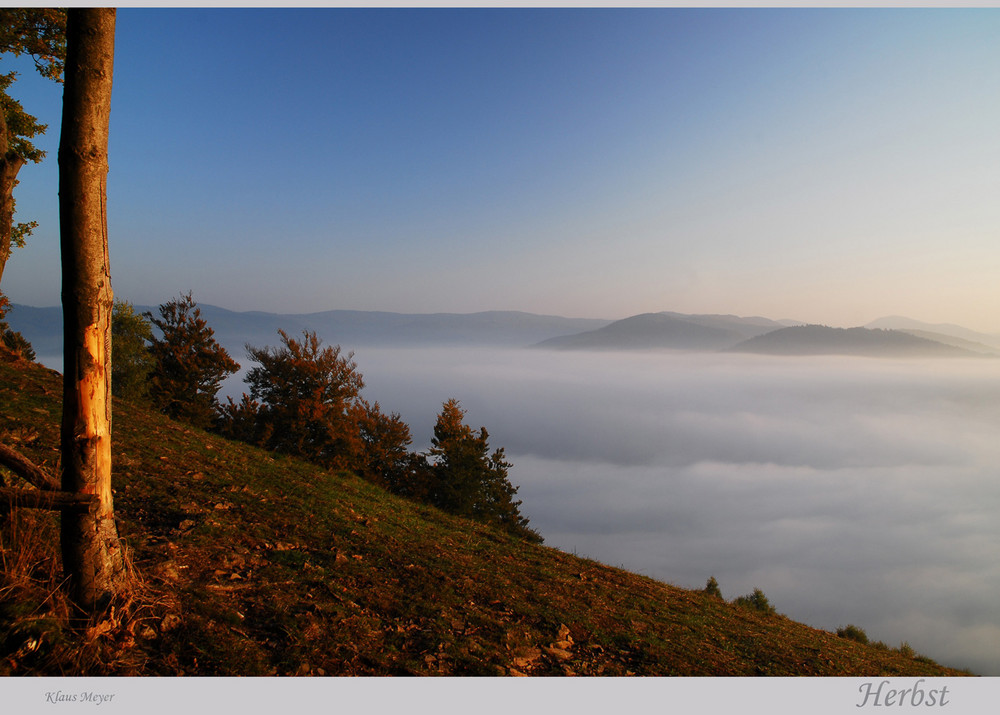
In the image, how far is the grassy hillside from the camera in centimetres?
441

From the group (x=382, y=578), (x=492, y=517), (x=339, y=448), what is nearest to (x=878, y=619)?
(x=492, y=517)

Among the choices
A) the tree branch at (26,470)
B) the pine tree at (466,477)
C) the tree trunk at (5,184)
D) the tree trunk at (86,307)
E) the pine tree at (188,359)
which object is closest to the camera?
the tree branch at (26,470)

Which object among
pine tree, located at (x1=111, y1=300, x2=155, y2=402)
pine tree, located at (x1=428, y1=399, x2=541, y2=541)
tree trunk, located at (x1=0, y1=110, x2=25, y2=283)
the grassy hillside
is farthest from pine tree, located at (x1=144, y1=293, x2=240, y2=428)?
tree trunk, located at (x1=0, y1=110, x2=25, y2=283)

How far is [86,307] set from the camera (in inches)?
175

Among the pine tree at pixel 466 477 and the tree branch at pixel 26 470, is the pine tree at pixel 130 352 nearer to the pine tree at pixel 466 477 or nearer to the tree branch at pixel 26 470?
the pine tree at pixel 466 477

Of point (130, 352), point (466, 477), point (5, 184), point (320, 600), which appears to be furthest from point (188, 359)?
point (320, 600)

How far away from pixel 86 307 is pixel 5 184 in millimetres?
3556

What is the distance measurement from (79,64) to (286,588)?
6136 millimetres

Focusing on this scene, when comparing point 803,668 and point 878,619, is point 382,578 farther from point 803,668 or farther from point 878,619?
point 878,619

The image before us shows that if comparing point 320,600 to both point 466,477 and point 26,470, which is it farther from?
point 466,477

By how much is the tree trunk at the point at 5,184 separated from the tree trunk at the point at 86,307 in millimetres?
2720

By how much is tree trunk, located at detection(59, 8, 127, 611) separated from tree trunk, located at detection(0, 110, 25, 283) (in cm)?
272

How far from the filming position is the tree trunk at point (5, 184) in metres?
6.13

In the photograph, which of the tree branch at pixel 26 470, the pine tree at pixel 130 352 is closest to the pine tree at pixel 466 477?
the pine tree at pixel 130 352
